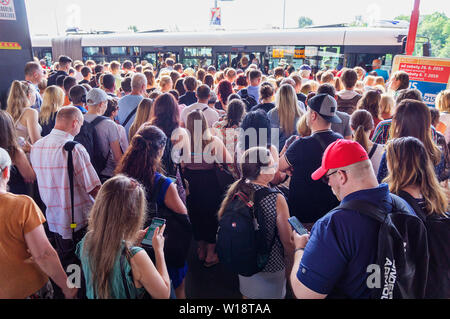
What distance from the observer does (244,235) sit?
2.37 meters

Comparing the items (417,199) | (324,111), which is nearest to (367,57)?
(324,111)

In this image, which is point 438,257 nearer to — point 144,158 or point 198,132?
point 144,158

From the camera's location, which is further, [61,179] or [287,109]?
[287,109]

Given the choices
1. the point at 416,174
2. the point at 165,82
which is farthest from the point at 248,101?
the point at 416,174

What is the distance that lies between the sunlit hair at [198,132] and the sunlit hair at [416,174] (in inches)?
72.5

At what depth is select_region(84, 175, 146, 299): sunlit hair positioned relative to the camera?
5.65 ft

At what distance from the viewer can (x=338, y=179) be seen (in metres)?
1.83

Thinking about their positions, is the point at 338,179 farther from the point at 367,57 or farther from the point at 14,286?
the point at 367,57

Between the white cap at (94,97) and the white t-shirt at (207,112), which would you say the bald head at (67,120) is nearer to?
the white cap at (94,97)

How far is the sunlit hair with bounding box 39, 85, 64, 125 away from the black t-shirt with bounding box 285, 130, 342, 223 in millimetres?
3084

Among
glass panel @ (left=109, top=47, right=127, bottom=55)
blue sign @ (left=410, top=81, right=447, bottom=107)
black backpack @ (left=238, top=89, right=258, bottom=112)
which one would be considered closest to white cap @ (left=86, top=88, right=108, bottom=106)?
black backpack @ (left=238, top=89, right=258, bottom=112)

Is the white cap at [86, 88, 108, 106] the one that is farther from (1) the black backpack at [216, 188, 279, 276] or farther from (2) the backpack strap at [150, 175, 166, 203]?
(1) the black backpack at [216, 188, 279, 276]

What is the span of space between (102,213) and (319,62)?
464 inches

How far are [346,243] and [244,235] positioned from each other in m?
0.90
